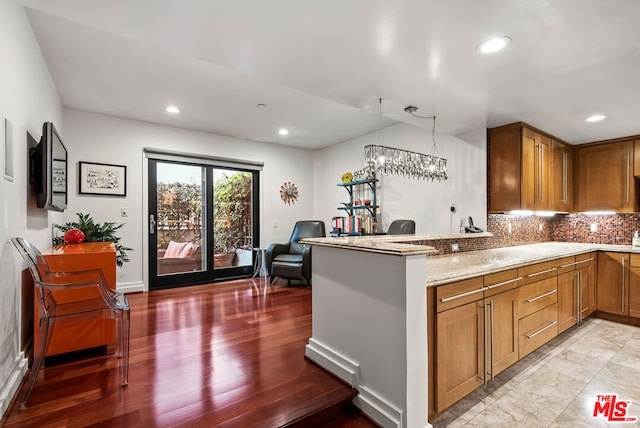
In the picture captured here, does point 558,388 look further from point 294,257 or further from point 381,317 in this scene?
point 294,257

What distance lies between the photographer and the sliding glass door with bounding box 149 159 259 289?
15.1 ft

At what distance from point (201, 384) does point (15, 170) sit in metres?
1.78

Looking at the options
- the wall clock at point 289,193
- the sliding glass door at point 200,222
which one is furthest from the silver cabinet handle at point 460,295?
the wall clock at point 289,193

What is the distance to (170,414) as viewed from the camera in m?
1.65

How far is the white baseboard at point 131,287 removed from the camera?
420 cm

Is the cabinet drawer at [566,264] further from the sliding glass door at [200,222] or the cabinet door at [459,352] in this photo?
the sliding glass door at [200,222]

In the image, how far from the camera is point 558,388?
6.91 feet

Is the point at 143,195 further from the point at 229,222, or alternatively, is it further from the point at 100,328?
the point at 100,328

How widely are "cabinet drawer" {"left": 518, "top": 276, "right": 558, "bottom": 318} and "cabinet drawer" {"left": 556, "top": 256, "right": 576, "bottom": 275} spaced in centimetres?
15

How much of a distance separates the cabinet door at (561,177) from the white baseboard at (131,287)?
18.1 ft

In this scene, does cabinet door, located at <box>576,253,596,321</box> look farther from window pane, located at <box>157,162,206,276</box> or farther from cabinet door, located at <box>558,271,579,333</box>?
window pane, located at <box>157,162,206,276</box>

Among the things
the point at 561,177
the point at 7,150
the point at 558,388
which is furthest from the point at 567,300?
the point at 7,150

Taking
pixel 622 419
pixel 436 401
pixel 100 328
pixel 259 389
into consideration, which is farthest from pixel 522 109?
pixel 100 328
